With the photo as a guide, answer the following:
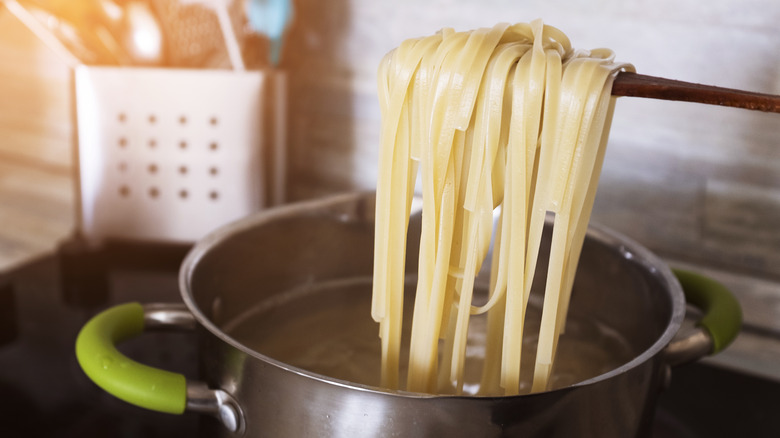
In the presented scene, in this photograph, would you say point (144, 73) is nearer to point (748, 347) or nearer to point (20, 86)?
point (20, 86)

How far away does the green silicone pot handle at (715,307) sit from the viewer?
0.66 meters

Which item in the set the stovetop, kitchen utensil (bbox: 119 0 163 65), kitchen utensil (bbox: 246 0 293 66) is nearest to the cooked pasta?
the stovetop

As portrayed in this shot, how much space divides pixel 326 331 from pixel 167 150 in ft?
1.29

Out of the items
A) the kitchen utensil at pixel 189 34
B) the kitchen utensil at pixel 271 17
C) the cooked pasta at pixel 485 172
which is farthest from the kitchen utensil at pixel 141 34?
the cooked pasta at pixel 485 172

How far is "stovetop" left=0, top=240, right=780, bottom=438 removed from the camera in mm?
772

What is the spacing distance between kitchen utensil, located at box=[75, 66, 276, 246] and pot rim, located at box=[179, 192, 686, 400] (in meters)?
0.25

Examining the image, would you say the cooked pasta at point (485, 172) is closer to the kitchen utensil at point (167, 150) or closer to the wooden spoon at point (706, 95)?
the wooden spoon at point (706, 95)

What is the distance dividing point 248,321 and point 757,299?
671 mm

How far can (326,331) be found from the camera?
839 millimetres

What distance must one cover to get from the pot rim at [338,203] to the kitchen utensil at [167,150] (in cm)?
25

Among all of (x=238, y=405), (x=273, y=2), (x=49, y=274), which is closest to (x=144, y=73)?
(x=273, y=2)

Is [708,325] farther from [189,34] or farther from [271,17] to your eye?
[189,34]

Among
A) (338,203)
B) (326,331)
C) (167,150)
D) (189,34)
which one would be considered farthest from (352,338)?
(189,34)

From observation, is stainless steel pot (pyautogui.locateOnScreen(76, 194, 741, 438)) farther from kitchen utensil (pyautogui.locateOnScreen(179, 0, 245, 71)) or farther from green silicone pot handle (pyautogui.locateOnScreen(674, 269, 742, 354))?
kitchen utensil (pyautogui.locateOnScreen(179, 0, 245, 71))
